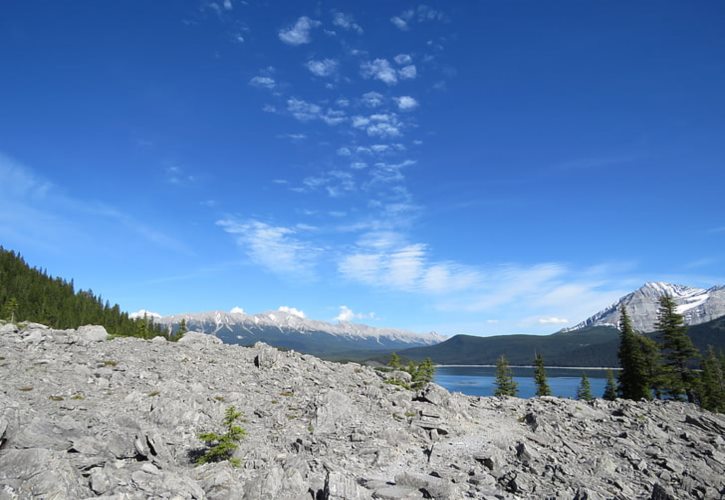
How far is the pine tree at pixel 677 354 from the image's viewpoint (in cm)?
5069

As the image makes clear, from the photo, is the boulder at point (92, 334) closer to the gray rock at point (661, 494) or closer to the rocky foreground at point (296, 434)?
the rocky foreground at point (296, 434)

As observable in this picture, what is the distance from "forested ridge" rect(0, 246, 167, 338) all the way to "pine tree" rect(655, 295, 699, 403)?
104908 millimetres

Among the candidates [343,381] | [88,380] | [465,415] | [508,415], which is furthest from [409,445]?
[88,380]

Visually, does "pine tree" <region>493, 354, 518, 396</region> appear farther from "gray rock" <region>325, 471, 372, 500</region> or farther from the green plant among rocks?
the green plant among rocks

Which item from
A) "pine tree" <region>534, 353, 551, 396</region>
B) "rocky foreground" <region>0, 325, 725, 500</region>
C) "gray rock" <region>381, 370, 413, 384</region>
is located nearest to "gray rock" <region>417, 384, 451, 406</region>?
"rocky foreground" <region>0, 325, 725, 500</region>

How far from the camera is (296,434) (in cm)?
2088

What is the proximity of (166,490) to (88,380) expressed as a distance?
14182 millimetres

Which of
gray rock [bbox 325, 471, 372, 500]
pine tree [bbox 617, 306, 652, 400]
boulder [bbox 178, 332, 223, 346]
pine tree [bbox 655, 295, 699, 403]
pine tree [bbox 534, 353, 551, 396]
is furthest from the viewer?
pine tree [bbox 534, 353, 551, 396]

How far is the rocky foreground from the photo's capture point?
45.4 feet

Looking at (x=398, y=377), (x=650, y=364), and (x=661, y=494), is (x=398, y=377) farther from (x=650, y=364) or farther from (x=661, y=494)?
(x=650, y=364)

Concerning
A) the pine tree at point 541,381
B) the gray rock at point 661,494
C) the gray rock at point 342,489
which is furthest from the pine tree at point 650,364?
the gray rock at point 342,489

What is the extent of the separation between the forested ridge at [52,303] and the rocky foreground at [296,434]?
81.2 metres

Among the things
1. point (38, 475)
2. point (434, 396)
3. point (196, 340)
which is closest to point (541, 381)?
point (434, 396)

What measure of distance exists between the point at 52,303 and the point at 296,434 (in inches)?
5351
